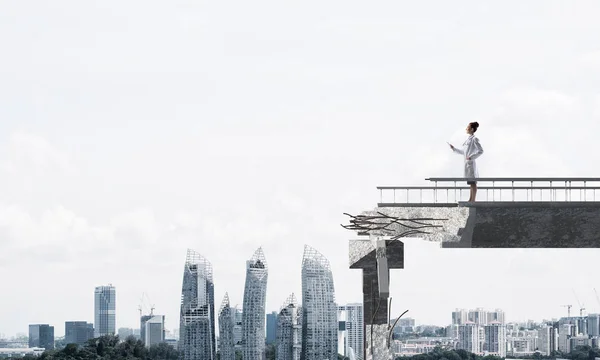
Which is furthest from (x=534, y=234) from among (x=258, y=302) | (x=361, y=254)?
(x=258, y=302)

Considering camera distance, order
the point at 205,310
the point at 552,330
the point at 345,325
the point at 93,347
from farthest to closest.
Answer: the point at 552,330 → the point at 345,325 → the point at 205,310 → the point at 93,347

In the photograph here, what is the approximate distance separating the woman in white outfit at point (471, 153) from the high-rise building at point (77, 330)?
343ft

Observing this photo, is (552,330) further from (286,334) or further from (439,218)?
(439,218)

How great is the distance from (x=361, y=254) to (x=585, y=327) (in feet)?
345

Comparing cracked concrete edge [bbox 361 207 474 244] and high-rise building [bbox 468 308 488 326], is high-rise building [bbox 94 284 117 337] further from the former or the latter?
cracked concrete edge [bbox 361 207 474 244]

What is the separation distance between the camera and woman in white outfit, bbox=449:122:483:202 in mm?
14602

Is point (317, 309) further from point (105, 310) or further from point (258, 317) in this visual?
point (105, 310)

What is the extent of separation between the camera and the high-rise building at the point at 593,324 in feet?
377

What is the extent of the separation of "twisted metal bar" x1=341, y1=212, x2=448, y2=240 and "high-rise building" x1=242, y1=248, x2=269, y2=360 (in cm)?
5206

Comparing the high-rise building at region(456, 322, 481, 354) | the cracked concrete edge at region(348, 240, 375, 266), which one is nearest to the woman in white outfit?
the cracked concrete edge at region(348, 240, 375, 266)

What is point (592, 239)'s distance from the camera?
49.9 ft

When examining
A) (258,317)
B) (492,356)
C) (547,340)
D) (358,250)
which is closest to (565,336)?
(547,340)

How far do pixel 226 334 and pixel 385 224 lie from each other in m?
56.3

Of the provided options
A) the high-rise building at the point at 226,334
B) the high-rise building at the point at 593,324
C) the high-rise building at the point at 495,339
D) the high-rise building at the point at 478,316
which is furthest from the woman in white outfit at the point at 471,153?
the high-rise building at the point at 478,316
